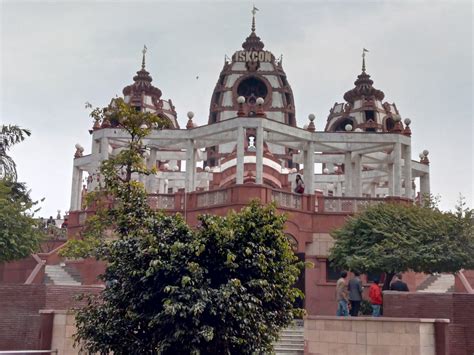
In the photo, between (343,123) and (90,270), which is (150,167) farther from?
(343,123)

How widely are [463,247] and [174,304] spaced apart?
490 inches

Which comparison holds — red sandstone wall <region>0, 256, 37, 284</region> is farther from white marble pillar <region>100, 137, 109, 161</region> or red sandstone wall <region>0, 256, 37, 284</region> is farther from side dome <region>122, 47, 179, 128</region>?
side dome <region>122, 47, 179, 128</region>

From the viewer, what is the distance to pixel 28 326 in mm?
19281

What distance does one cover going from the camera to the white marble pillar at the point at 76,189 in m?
33.2

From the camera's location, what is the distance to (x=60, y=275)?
28922 mm

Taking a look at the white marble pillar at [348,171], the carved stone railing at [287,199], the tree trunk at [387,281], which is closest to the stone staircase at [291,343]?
the tree trunk at [387,281]

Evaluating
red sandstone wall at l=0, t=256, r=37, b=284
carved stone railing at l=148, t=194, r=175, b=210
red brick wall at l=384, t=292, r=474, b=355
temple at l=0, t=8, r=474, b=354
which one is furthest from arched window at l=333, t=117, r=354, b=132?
red brick wall at l=384, t=292, r=474, b=355

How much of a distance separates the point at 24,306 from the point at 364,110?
34011 mm

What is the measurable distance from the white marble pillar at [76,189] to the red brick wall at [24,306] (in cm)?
1358

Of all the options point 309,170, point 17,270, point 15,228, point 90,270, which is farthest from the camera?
point 17,270

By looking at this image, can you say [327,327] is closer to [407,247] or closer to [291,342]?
[291,342]

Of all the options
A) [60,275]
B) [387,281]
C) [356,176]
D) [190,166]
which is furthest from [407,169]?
[60,275]

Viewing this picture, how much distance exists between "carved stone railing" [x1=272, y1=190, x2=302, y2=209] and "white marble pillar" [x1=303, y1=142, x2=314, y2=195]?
42.7 inches

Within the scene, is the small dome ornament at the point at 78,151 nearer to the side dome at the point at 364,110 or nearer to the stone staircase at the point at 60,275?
the stone staircase at the point at 60,275
